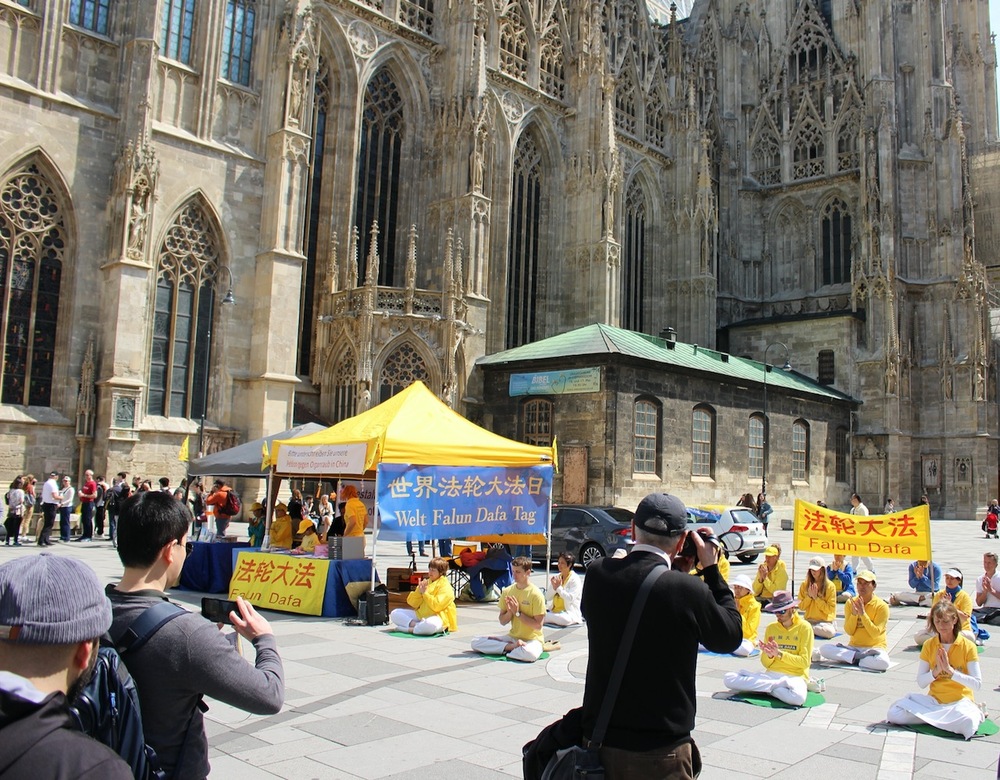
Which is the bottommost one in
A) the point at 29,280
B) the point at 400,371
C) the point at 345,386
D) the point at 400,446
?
the point at 400,446

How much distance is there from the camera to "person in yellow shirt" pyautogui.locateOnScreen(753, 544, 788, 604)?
40.3 feet

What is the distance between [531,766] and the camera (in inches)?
136

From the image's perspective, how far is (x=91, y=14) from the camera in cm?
2358

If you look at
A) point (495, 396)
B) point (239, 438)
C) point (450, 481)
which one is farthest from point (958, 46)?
point (450, 481)

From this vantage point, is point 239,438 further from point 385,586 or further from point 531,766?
point 531,766

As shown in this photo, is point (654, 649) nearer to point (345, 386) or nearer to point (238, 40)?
point (345, 386)

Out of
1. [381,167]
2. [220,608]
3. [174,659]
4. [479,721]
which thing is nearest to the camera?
[174,659]

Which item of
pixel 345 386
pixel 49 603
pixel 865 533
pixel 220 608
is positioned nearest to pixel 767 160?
pixel 345 386

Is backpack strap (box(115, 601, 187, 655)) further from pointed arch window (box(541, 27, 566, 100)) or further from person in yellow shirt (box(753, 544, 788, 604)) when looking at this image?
pointed arch window (box(541, 27, 566, 100))

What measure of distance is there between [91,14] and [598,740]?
25.4m

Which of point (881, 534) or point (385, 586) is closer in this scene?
point (881, 534)

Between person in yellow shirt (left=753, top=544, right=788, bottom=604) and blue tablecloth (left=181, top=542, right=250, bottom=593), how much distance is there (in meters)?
7.85

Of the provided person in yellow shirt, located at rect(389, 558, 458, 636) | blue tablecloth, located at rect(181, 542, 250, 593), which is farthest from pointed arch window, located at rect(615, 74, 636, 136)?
person in yellow shirt, located at rect(389, 558, 458, 636)

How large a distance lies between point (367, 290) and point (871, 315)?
2503 cm
